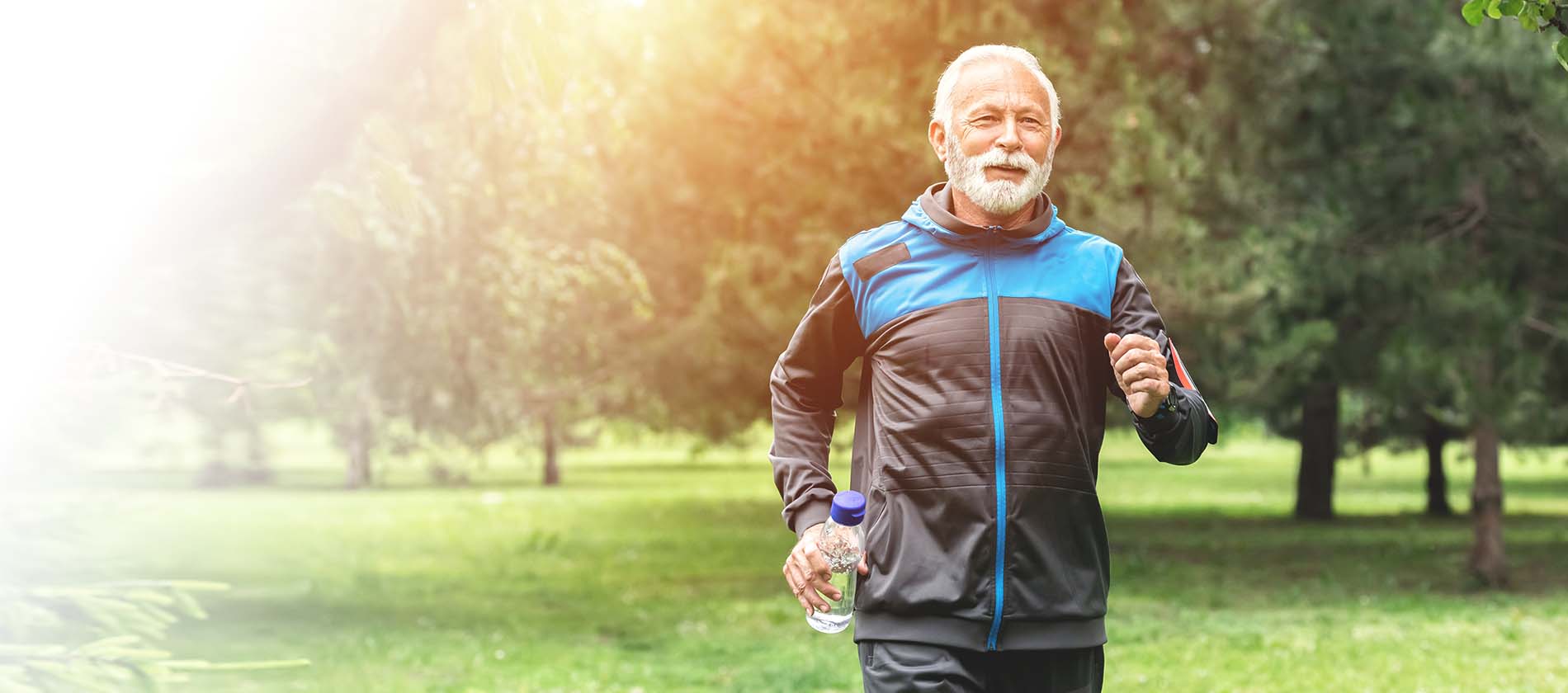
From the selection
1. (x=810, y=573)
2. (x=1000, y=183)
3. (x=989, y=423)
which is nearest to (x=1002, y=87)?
(x=1000, y=183)

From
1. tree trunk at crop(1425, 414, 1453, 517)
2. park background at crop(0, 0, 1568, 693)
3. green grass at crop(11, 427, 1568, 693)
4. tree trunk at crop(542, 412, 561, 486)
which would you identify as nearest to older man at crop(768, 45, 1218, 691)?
park background at crop(0, 0, 1568, 693)

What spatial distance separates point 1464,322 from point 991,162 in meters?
12.2

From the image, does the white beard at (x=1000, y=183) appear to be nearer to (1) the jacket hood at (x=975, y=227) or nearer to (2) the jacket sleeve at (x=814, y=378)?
(1) the jacket hood at (x=975, y=227)

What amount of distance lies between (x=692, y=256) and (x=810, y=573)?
13.4 m

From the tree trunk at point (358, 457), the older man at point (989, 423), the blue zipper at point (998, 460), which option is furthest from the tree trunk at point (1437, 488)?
the tree trunk at point (358, 457)

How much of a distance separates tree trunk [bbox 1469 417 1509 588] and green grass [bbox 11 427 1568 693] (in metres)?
0.31

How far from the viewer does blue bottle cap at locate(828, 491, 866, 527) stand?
2.98 m

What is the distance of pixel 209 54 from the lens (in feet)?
23.0

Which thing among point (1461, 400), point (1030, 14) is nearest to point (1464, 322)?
point (1461, 400)

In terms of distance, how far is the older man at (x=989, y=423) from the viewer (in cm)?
298

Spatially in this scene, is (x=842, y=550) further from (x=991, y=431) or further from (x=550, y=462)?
(x=550, y=462)

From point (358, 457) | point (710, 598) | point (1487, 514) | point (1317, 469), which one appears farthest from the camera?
point (358, 457)

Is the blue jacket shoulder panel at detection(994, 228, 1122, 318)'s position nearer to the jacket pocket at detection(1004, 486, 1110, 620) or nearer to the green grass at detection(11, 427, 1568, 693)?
the jacket pocket at detection(1004, 486, 1110, 620)

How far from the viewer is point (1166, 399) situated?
9.24ft
